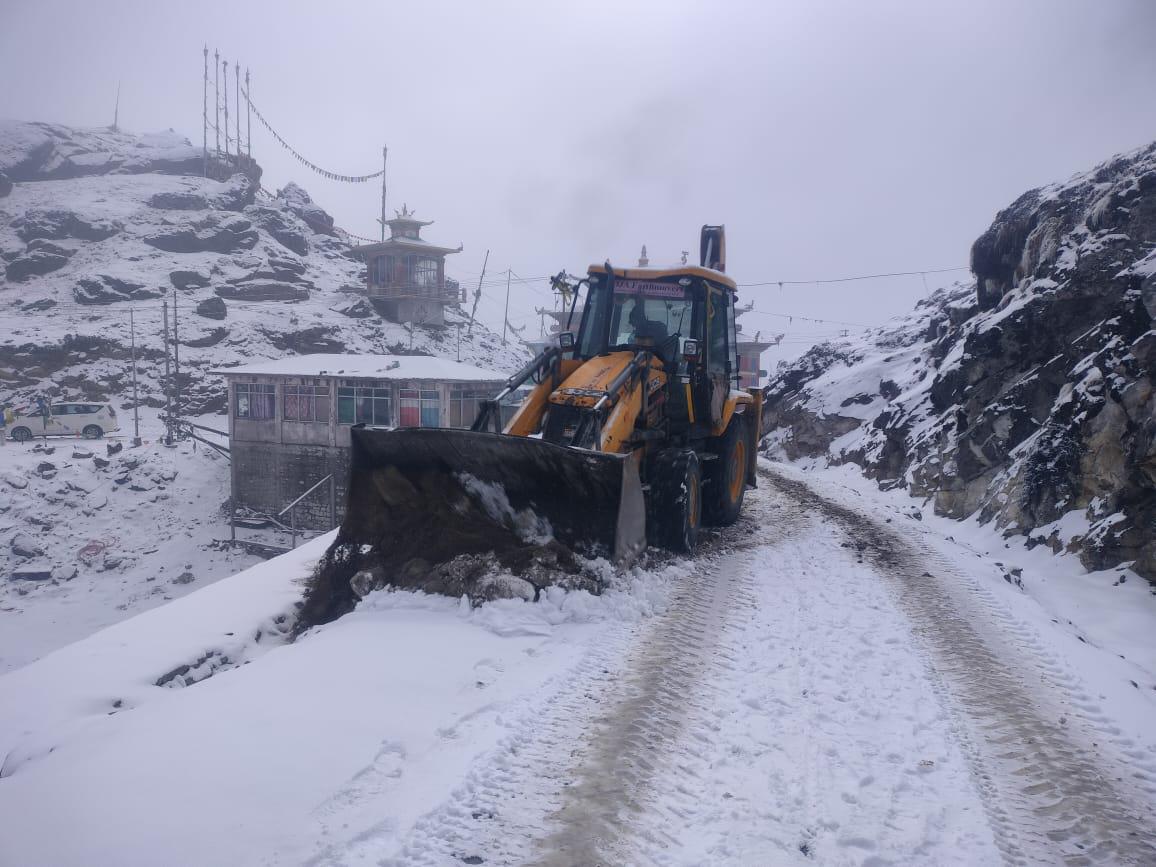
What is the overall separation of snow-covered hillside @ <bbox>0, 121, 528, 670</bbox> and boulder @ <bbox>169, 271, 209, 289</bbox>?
0.11 meters

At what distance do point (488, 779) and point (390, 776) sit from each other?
1.59ft

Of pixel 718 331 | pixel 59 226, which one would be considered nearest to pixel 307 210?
pixel 59 226

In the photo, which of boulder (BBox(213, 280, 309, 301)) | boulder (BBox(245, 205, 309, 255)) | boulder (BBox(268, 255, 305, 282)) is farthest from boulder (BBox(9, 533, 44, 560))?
boulder (BBox(245, 205, 309, 255))

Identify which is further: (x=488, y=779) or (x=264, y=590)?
(x=264, y=590)

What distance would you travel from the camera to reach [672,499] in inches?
297

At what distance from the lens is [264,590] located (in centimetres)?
747

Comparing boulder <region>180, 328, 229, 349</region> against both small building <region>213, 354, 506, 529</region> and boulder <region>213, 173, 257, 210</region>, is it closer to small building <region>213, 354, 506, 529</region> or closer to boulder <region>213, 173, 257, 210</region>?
small building <region>213, 354, 506, 529</region>

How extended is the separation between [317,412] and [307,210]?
48.9 meters

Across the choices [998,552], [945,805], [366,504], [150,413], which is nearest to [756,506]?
[998,552]

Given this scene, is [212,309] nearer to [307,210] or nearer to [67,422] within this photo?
[67,422]

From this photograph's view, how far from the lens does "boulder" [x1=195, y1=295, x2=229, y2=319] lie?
46.8 metres

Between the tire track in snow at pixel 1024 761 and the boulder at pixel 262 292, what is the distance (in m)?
53.1

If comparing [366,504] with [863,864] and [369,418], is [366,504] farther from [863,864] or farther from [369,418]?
[369,418]

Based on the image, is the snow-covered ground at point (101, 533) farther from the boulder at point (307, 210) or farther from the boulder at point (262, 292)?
the boulder at point (307, 210)
